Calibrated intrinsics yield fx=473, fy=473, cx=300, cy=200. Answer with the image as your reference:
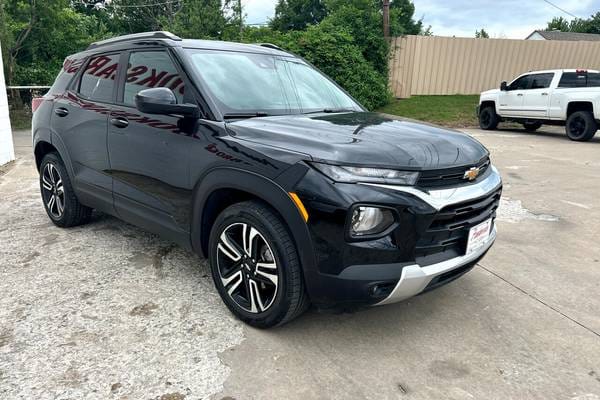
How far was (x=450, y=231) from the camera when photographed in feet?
8.40

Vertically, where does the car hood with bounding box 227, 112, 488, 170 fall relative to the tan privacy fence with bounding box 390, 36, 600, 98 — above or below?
below

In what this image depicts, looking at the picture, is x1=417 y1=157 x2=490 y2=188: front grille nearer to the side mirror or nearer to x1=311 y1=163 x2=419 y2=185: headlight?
x1=311 y1=163 x2=419 y2=185: headlight

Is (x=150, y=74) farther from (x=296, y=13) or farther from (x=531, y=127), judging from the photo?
(x=296, y=13)

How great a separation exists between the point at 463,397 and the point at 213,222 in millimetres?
1774

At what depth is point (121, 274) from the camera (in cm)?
363

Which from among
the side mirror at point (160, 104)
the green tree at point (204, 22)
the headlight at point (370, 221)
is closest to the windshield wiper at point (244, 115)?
the side mirror at point (160, 104)

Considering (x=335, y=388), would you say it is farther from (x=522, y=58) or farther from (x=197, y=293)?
(x=522, y=58)

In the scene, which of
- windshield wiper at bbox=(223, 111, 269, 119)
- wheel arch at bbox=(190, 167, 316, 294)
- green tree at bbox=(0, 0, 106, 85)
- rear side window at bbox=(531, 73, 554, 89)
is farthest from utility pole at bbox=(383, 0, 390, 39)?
wheel arch at bbox=(190, 167, 316, 294)

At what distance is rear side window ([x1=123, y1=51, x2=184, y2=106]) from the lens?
129 inches

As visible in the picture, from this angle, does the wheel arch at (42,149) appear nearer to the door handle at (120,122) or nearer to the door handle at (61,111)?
the door handle at (61,111)

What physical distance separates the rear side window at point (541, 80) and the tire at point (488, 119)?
149 cm

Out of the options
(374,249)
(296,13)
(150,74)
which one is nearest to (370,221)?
(374,249)

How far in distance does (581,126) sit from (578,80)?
1142 millimetres

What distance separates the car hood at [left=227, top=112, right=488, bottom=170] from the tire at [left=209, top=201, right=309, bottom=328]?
426mm
